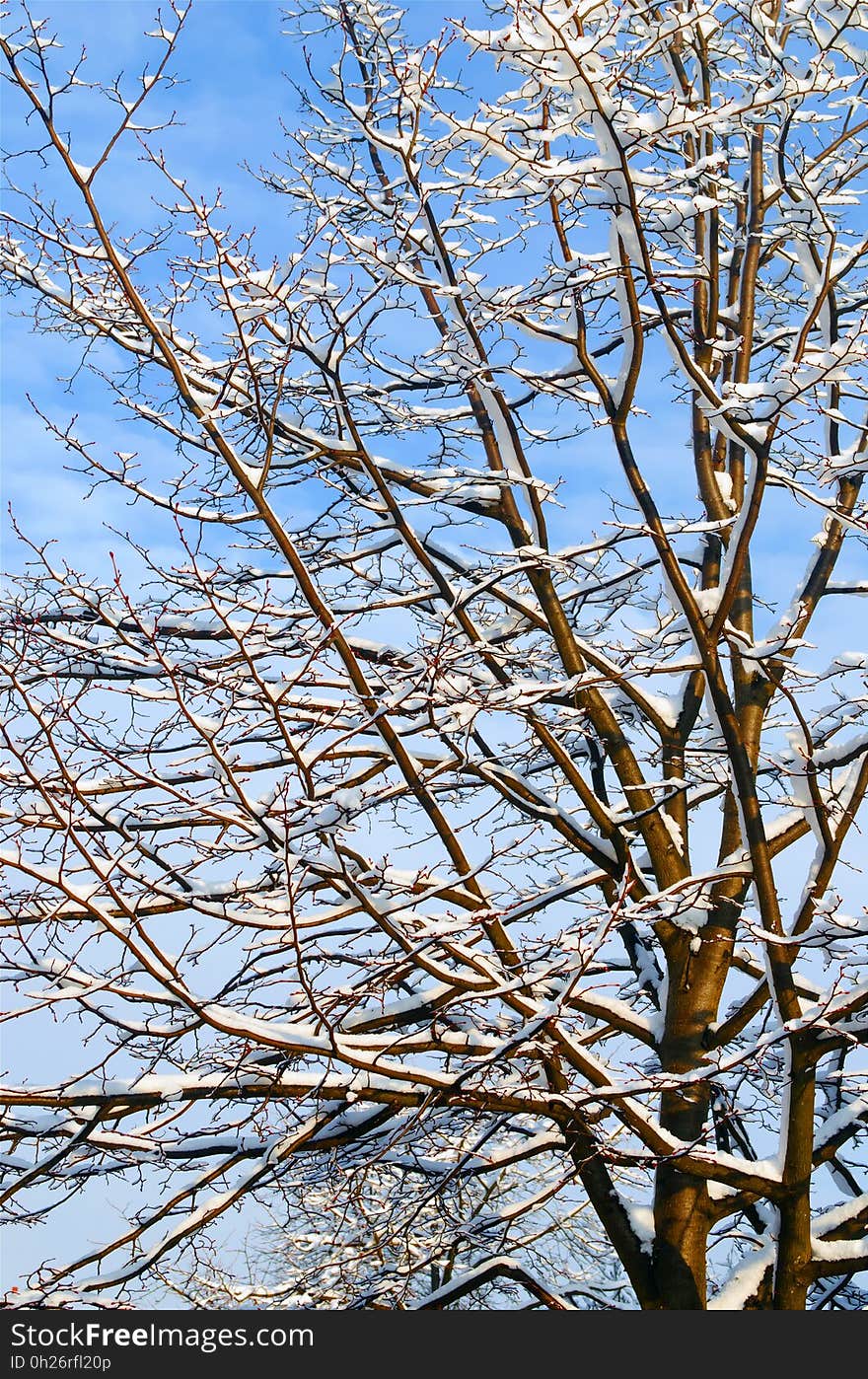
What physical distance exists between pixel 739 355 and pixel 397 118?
8.72ft

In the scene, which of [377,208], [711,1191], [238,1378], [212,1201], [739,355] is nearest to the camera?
[238,1378]

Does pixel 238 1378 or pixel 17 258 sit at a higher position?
pixel 17 258

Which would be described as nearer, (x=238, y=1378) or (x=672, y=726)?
(x=238, y=1378)

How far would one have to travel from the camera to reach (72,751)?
205 inches

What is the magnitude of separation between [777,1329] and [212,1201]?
277cm

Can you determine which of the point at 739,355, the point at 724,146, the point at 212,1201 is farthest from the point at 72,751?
the point at 724,146

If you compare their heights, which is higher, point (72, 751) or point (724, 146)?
point (724, 146)

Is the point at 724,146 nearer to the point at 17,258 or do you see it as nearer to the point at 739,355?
the point at 739,355

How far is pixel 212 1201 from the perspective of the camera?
19.3 ft

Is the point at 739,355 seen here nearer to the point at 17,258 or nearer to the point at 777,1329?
the point at 17,258

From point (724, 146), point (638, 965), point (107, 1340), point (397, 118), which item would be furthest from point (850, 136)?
point (107, 1340)

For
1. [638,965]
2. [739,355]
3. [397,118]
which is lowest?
[638,965]

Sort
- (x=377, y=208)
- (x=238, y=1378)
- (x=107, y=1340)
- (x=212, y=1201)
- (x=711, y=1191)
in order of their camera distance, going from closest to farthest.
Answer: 1. (x=238, y=1378)
2. (x=107, y=1340)
3. (x=212, y=1201)
4. (x=711, y=1191)
5. (x=377, y=208)

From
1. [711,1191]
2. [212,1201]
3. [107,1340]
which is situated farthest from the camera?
[711,1191]
